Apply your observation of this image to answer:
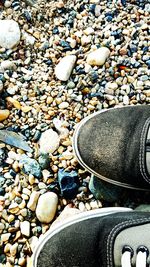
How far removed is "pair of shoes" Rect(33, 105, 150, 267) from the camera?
1449 mm

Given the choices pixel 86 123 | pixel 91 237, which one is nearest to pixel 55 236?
pixel 91 237

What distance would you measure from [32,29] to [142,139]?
0.57 metres

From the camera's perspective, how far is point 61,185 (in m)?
1.63

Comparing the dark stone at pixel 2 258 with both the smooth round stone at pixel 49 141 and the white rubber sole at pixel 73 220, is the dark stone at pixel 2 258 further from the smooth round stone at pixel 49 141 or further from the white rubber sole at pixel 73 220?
the smooth round stone at pixel 49 141

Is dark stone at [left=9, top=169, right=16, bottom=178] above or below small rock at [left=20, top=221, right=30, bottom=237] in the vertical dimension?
above

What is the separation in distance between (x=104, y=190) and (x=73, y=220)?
0.49 feet

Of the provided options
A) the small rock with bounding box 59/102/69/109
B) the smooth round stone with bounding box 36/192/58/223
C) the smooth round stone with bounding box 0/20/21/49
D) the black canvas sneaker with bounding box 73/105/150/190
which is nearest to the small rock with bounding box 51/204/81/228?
the smooth round stone with bounding box 36/192/58/223

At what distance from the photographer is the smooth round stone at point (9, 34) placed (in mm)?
1794

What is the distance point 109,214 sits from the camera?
157cm

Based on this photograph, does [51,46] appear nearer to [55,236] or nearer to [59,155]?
[59,155]

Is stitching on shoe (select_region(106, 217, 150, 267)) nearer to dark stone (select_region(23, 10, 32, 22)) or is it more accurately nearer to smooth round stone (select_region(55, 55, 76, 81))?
smooth round stone (select_region(55, 55, 76, 81))

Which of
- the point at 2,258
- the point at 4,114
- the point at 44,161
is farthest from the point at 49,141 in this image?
the point at 2,258

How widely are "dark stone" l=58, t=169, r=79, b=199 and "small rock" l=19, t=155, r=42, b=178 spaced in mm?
68

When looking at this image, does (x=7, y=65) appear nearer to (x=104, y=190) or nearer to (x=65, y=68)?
(x=65, y=68)
